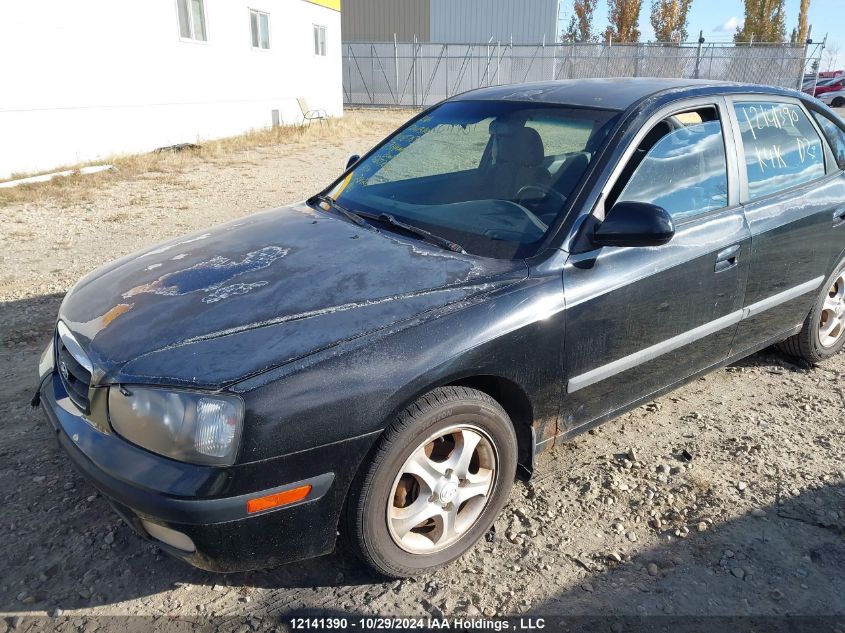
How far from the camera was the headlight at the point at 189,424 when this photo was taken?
77.9 inches

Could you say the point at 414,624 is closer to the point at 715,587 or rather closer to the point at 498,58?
the point at 715,587

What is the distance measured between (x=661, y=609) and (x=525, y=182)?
74.1 inches

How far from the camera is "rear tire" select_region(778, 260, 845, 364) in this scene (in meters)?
4.02

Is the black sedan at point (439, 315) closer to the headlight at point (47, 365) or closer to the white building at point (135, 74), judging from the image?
the headlight at point (47, 365)

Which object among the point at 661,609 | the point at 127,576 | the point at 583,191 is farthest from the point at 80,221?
the point at 661,609

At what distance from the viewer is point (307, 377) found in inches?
81.0

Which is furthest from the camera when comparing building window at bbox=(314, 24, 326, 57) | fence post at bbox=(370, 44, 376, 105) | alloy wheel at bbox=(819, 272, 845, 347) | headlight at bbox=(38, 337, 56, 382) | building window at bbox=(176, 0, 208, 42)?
fence post at bbox=(370, 44, 376, 105)

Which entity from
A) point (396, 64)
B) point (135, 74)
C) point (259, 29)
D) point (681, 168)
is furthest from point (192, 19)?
point (396, 64)

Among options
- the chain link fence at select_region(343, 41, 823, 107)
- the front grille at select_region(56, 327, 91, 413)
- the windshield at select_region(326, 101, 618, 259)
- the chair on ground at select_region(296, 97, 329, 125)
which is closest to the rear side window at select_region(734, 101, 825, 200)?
the windshield at select_region(326, 101, 618, 259)

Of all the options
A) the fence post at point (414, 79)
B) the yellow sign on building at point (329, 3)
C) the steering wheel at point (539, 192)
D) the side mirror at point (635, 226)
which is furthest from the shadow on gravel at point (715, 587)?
the fence post at point (414, 79)

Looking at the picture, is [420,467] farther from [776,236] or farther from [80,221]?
[80,221]

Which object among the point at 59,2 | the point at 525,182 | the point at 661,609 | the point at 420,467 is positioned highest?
the point at 59,2

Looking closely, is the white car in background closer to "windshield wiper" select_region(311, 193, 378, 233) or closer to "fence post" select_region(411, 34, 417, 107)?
"fence post" select_region(411, 34, 417, 107)

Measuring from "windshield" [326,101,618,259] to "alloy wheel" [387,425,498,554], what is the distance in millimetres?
794
